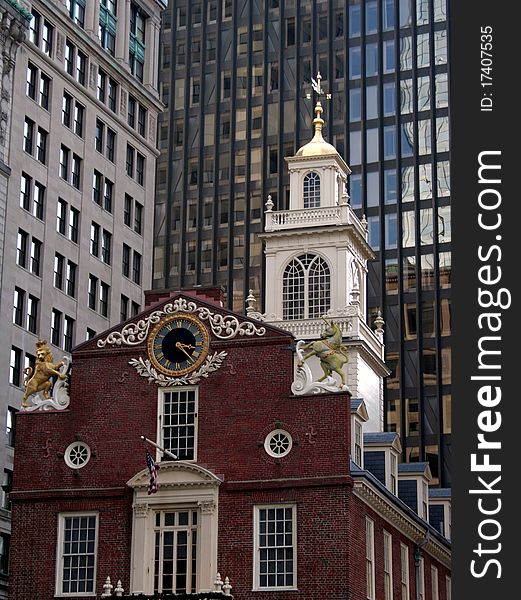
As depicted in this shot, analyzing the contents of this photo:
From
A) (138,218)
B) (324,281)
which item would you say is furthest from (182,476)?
(138,218)

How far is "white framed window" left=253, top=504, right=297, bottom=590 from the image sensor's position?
5228 centimetres

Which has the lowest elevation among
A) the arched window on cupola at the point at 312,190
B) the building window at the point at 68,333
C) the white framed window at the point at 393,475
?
the white framed window at the point at 393,475

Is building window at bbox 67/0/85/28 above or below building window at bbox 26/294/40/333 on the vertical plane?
above

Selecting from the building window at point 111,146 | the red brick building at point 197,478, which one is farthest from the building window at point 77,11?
the red brick building at point 197,478

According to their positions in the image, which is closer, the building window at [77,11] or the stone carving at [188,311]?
the stone carving at [188,311]

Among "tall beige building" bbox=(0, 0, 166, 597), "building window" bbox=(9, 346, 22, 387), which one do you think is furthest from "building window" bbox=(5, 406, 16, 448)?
"building window" bbox=(9, 346, 22, 387)

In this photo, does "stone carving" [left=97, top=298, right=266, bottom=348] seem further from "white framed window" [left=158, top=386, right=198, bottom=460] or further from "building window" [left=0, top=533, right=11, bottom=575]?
"building window" [left=0, top=533, right=11, bottom=575]

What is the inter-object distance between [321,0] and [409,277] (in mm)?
29815

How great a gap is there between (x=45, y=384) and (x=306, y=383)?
1043 cm

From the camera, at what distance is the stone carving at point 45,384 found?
5616 centimetres

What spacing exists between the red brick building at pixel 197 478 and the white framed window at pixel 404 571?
133cm

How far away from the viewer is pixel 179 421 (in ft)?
182

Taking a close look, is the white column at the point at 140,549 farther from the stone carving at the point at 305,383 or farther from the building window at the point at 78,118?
the building window at the point at 78,118

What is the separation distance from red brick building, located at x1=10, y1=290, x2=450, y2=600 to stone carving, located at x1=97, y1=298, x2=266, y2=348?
5 cm
